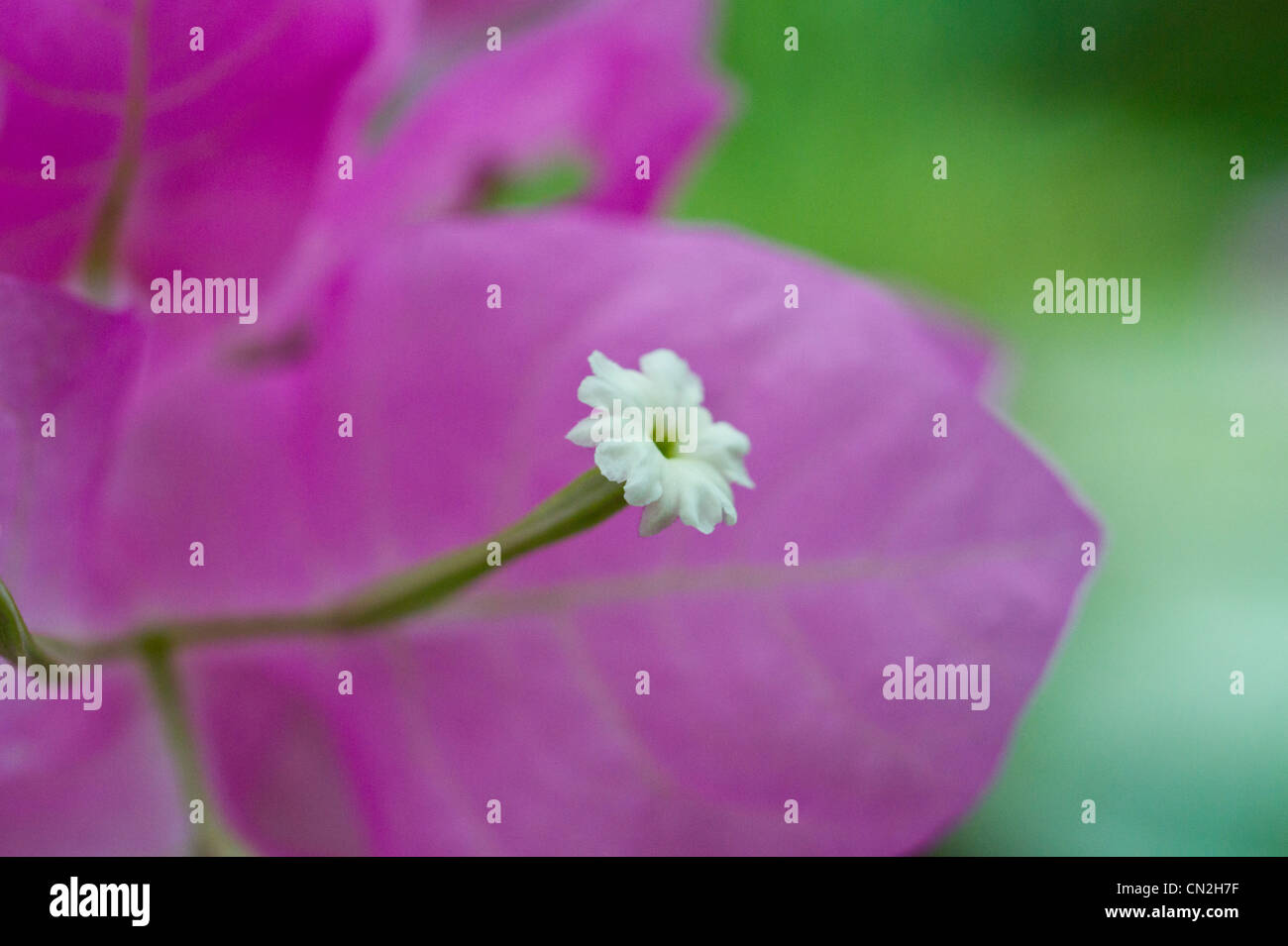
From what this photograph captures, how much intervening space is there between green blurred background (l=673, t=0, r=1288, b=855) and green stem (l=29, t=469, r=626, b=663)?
0.91 feet

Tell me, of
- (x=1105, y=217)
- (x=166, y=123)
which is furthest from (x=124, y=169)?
(x=1105, y=217)

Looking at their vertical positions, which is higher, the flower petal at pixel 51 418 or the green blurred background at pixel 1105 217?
the green blurred background at pixel 1105 217

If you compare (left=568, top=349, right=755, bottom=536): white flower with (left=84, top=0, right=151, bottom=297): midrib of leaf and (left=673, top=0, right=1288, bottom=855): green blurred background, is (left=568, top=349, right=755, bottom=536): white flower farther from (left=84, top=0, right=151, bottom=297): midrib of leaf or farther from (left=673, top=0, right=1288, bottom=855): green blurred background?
(left=673, top=0, right=1288, bottom=855): green blurred background

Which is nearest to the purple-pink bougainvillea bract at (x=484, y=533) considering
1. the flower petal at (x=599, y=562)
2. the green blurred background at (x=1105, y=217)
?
the flower petal at (x=599, y=562)

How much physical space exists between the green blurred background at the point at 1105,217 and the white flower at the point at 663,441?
0.91 feet

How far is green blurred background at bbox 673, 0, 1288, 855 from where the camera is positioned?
464 millimetres

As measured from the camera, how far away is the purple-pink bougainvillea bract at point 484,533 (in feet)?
0.70

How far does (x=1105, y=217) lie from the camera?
533 millimetres

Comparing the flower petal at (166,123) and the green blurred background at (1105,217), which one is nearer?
Answer: the flower petal at (166,123)

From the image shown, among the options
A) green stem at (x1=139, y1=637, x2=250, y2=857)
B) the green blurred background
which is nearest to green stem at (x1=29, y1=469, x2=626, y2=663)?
green stem at (x1=139, y1=637, x2=250, y2=857)

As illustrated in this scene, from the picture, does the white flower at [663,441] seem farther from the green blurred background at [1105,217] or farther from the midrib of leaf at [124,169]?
the green blurred background at [1105,217]
